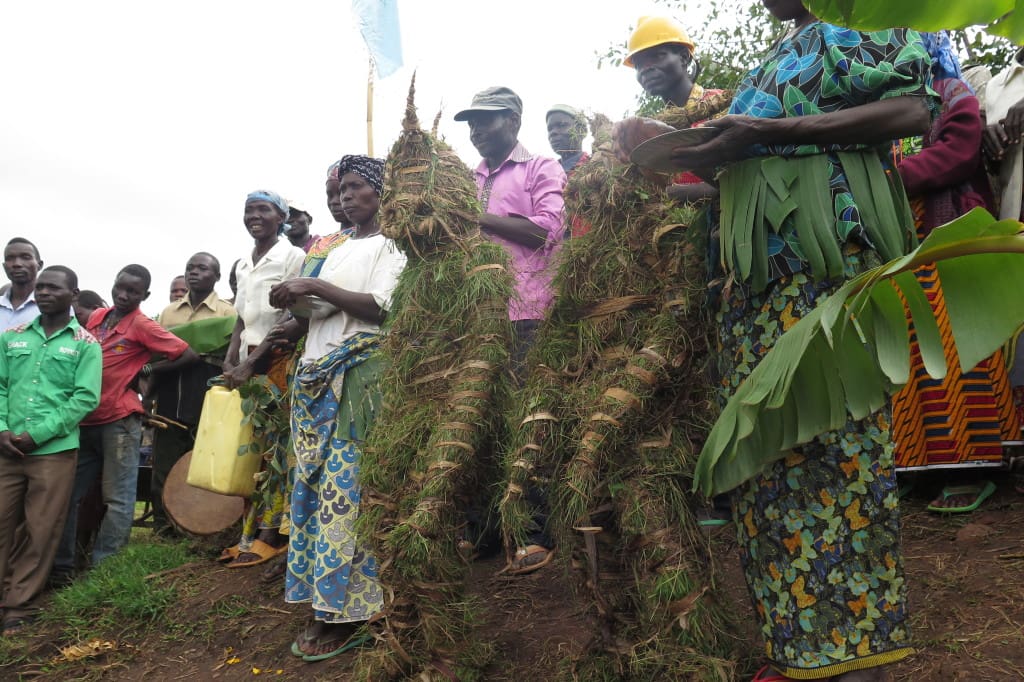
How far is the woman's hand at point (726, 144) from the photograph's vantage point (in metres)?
2.03

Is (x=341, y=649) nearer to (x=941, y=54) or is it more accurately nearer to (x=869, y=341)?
(x=869, y=341)

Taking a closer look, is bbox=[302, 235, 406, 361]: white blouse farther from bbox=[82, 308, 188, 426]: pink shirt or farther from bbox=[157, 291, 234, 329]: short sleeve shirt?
bbox=[157, 291, 234, 329]: short sleeve shirt

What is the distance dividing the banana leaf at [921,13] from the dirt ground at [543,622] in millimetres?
1469

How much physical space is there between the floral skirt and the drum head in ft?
13.6

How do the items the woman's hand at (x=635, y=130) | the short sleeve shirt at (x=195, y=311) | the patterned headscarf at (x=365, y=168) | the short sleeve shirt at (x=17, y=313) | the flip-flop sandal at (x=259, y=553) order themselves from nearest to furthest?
the woman's hand at (x=635, y=130)
the patterned headscarf at (x=365, y=168)
the flip-flop sandal at (x=259, y=553)
the short sleeve shirt at (x=17, y=313)
the short sleeve shirt at (x=195, y=311)

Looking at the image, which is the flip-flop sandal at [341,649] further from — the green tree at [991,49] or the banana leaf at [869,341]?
the green tree at [991,49]

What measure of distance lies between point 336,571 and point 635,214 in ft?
6.48

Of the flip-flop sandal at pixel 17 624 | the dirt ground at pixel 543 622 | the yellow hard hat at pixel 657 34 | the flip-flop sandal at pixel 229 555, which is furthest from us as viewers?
the flip-flop sandal at pixel 229 555

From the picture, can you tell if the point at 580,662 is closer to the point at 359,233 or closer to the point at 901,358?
the point at 901,358

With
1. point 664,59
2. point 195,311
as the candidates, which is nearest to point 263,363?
point 195,311

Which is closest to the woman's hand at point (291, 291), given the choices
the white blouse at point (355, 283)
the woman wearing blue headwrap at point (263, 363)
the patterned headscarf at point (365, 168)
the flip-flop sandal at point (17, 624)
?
the white blouse at point (355, 283)

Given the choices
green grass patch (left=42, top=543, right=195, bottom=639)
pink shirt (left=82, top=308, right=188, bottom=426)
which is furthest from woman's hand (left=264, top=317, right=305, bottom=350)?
pink shirt (left=82, top=308, right=188, bottom=426)

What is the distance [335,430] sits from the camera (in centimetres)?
338

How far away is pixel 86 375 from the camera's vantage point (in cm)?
506
